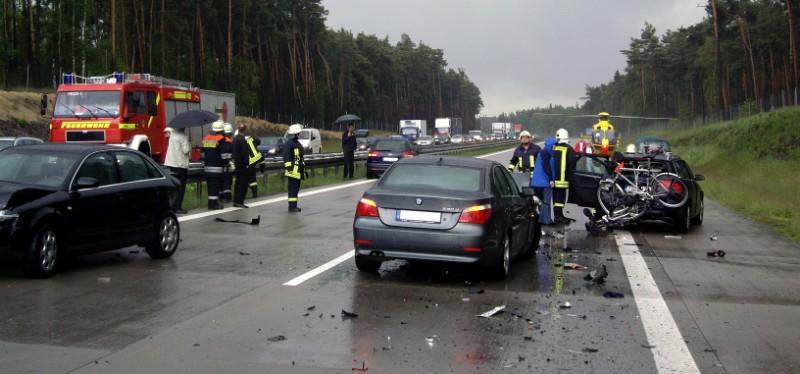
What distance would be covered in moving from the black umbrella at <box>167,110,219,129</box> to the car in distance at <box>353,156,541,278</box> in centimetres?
919

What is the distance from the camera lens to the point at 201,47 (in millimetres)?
66688

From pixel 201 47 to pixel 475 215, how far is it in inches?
2369

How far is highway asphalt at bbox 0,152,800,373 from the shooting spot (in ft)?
21.0

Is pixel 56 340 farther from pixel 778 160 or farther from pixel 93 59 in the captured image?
pixel 93 59

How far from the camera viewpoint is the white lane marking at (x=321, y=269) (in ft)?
32.0

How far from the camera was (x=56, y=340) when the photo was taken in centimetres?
679

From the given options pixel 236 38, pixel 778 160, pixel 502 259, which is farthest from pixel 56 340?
pixel 236 38

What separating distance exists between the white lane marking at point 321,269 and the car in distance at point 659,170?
19.1 feet

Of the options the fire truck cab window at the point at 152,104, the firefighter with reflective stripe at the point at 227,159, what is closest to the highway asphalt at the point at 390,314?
the firefighter with reflective stripe at the point at 227,159

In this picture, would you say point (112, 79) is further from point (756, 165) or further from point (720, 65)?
point (720, 65)

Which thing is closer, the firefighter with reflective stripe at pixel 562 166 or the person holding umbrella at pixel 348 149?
the firefighter with reflective stripe at pixel 562 166

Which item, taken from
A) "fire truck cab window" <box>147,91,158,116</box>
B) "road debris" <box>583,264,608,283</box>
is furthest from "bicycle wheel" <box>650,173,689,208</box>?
"fire truck cab window" <box>147,91,158,116</box>

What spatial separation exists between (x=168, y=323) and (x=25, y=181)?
3.50 metres

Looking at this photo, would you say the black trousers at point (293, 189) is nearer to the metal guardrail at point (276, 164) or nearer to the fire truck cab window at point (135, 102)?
the metal guardrail at point (276, 164)
